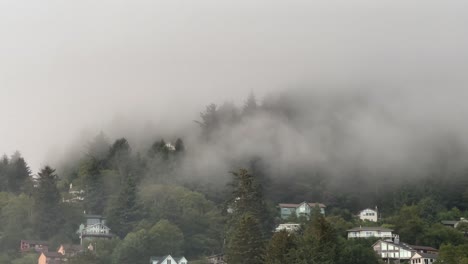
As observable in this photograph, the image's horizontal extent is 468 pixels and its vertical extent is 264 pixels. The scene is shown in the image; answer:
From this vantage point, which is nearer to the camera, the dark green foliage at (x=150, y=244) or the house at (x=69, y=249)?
the dark green foliage at (x=150, y=244)

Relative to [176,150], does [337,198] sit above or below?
below

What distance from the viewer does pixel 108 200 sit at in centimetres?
13338

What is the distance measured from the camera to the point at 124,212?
123062mm

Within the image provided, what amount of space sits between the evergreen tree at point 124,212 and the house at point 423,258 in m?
41.7

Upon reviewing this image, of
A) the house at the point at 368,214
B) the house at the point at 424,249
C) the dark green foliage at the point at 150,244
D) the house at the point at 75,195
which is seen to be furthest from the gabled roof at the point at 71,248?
the house at the point at 368,214

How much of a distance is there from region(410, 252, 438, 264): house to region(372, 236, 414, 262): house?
0.80 meters

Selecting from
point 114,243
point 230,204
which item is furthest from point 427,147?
point 114,243

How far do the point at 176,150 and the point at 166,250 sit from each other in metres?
46.8

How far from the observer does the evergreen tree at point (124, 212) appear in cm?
12200

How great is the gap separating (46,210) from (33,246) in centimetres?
728

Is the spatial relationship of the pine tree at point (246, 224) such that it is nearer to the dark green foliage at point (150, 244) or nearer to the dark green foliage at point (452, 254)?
the dark green foliage at point (150, 244)

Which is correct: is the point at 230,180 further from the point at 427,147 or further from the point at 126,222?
the point at 427,147

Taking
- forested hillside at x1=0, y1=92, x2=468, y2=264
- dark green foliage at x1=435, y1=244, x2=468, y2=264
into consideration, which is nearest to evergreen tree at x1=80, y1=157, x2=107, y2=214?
forested hillside at x1=0, y1=92, x2=468, y2=264

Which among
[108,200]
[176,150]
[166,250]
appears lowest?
[166,250]
